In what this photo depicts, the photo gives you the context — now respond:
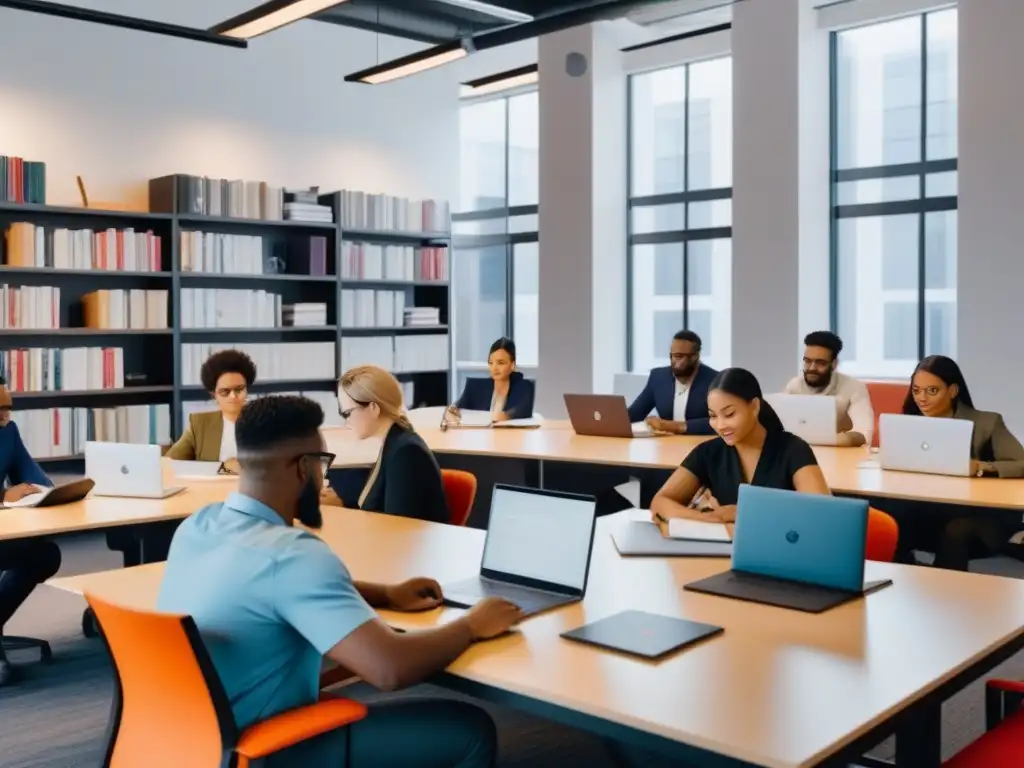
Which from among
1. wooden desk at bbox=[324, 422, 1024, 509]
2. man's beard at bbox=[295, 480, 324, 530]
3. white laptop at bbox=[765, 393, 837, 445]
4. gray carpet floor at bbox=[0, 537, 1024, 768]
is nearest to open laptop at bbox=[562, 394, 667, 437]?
wooden desk at bbox=[324, 422, 1024, 509]

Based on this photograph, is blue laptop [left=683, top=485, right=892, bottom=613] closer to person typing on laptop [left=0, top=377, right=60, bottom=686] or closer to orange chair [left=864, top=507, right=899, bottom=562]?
orange chair [left=864, top=507, right=899, bottom=562]

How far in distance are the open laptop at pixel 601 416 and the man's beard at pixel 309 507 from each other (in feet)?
11.2

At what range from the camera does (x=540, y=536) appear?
2553 mm

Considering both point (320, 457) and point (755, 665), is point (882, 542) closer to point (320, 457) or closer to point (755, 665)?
point (755, 665)

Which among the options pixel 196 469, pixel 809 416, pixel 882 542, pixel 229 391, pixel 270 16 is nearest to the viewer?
pixel 882 542

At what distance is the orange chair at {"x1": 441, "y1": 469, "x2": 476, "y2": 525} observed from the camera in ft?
12.9

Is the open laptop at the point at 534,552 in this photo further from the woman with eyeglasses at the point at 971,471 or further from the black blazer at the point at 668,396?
the black blazer at the point at 668,396

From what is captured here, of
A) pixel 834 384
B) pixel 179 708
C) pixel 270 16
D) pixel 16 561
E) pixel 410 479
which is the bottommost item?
pixel 16 561

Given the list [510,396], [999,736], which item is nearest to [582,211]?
[510,396]

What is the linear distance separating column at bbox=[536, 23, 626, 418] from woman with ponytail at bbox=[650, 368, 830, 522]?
507 cm

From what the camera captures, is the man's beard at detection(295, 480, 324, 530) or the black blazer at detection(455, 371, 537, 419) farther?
the black blazer at detection(455, 371, 537, 419)

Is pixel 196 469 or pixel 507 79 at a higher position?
pixel 507 79

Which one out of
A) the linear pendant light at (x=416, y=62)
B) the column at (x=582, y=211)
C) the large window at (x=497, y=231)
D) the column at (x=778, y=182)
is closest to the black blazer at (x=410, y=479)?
the linear pendant light at (x=416, y=62)

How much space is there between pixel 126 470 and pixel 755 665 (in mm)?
2834
